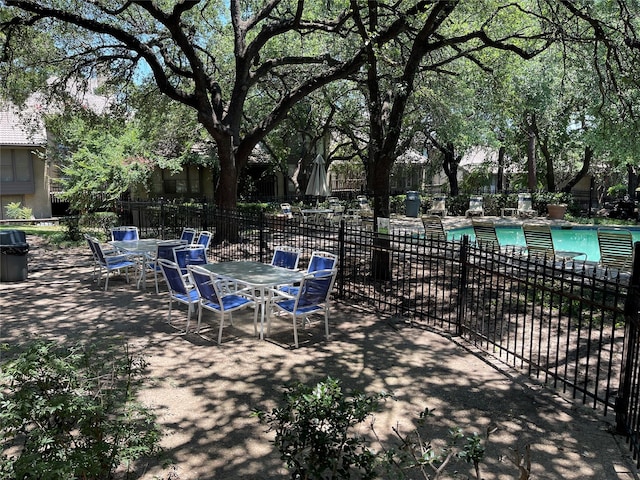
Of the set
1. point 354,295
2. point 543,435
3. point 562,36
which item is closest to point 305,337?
point 354,295

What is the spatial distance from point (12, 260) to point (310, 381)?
822cm

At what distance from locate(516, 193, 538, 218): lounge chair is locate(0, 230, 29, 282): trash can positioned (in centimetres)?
2251

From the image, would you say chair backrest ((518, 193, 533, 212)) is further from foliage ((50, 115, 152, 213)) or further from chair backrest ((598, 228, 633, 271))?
foliage ((50, 115, 152, 213))

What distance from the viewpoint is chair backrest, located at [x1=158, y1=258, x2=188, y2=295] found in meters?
7.67

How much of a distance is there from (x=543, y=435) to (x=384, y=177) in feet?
21.7

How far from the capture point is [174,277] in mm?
7777

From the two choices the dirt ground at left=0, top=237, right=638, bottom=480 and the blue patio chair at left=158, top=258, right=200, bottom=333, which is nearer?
the dirt ground at left=0, top=237, right=638, bottom=480

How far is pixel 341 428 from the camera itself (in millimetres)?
2980

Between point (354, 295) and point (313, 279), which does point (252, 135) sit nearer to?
point (354, 295)

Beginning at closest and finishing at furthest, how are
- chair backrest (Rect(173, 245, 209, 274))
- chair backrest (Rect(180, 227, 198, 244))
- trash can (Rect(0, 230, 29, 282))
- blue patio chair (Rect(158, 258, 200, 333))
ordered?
blue patio chair (Rect(158, 258, 200, 333))
chair backrest (Rect(173, 245, 209, 274))
trash can (Rect(0, 230, 29, 282))
chair backrest (Rect(180, 227, 198, 244))

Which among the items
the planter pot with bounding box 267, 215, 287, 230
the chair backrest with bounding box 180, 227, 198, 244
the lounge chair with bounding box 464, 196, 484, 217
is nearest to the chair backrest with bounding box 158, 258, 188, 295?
the planter pot with bounding box 267, 215, 287, 230

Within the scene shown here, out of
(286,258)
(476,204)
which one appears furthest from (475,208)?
(286,258)

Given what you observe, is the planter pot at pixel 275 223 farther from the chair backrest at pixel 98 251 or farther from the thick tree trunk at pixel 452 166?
the thick tree trunk at pixel 452 166

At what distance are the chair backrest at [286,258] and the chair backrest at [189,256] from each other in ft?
5.93
